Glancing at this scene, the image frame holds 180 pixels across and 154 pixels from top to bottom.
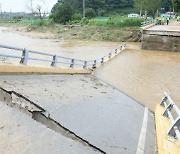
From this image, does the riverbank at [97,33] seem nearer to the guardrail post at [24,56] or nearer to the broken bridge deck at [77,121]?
the guardrail post at [24,56]

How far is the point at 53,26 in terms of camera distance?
66625 mm

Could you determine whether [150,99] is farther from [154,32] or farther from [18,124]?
[154,32]

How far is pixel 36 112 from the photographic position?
5793mm

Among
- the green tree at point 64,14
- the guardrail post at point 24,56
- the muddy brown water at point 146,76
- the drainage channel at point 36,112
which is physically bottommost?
the muddy brown water at point 146,76

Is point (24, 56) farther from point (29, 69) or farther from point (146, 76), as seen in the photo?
point (146, 76)

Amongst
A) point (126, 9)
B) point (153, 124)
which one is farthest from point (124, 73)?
point (126, 9)

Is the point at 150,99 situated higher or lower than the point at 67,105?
lower

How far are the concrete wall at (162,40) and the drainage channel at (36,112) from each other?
1081 inches

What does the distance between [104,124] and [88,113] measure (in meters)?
0.62

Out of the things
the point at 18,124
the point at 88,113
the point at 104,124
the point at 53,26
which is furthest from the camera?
the point at 53,26

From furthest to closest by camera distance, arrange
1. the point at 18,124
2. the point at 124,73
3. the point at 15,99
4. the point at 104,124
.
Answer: the point at 124,73
the point at 104,124
the point at 15,99
the point at 18,124

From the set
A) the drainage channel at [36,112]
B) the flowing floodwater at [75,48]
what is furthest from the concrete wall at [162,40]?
the drainage channel at [36,112]

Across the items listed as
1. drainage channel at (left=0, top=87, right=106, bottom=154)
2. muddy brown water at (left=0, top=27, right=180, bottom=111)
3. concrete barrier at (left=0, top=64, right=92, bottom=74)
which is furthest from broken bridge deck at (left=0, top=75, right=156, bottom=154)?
muddy brown water at (left=0, top=27, right=180, bottom=111)

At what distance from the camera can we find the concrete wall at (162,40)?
103ft
